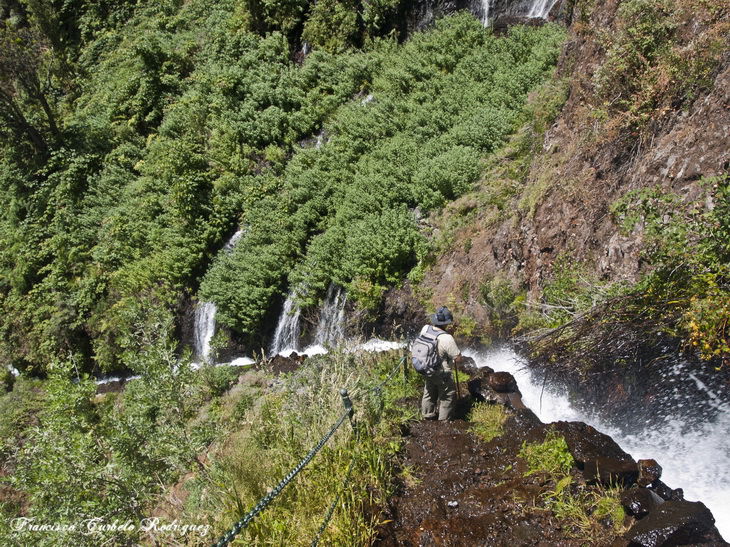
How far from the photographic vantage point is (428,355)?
19.3 feet

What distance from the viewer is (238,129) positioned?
15.6 m

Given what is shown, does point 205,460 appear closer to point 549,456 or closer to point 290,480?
point 290,480

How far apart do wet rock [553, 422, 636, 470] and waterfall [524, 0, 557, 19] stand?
38.9 ft

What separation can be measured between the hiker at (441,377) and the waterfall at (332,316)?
15.0 ft

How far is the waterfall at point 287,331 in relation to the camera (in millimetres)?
12055

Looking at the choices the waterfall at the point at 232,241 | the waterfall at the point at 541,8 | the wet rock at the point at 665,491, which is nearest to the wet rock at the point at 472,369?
the wet rock at the point at 665,491

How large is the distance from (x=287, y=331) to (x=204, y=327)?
9.77 ft

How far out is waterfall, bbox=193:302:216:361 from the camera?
538 inches

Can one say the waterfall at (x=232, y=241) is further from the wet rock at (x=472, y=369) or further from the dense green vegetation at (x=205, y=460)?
the wet rock at (x=472, y=369)

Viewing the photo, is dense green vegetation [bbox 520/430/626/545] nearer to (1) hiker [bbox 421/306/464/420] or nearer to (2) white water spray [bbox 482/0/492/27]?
(1) hiker [bbox 421/306/464/420]

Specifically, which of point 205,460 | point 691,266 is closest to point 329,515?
point 205,460

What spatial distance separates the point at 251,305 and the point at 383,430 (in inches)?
281

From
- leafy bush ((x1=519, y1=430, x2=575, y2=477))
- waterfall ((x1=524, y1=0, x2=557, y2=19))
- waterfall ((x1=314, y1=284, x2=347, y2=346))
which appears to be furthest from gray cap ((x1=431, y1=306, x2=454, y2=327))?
waterfall ((x1=524, y1=0, x2=557, y2=19))

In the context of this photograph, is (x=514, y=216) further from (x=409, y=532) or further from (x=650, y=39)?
(x=409, y=532)
